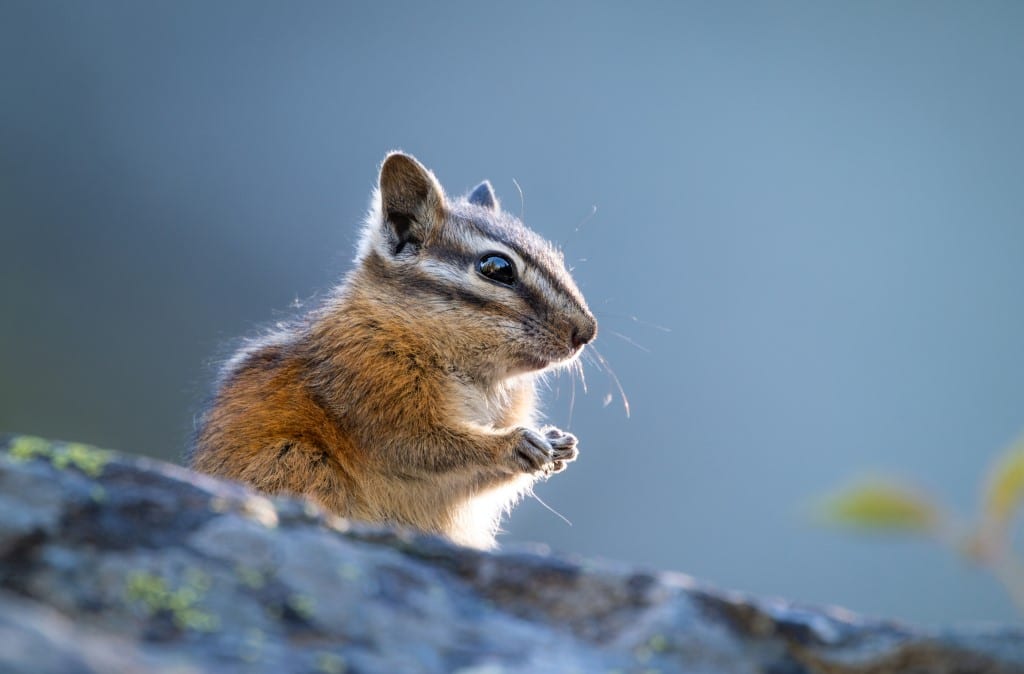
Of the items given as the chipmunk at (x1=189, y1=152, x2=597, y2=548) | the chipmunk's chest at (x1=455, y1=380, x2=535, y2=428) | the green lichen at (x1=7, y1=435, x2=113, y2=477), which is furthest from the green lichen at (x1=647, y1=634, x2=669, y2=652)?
the chipmunk's chest at (x1=455, y1=380, x2=535, y2=428)

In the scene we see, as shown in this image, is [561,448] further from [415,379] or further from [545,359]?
[415,379]

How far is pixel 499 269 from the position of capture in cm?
384

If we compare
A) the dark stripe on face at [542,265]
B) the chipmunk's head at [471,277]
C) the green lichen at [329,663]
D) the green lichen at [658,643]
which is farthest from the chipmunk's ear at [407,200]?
the green lichen at [329,663]

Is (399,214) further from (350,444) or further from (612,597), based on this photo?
(612,597)

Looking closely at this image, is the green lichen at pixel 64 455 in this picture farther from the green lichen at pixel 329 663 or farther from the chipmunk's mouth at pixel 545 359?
the chipmunk's mouth at pixel 545 359

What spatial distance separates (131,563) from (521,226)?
308cm

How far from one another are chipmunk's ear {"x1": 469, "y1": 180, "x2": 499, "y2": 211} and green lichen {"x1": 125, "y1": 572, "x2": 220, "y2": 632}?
11.6ft

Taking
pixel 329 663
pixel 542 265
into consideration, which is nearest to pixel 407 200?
pixel 542 265

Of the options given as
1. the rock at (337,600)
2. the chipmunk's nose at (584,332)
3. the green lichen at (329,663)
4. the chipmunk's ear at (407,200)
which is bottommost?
the green lichen at (329,663)

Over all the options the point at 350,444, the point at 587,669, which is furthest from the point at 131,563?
the point at 350,444

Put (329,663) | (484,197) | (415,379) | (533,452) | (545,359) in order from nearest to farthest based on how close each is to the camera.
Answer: (329,663) → (533,452) → (415,379) → (545,359) → (484,197)

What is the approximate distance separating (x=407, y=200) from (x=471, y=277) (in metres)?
0.52

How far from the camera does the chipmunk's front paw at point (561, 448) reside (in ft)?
11.6

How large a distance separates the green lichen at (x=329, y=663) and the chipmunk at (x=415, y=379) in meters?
1.93
